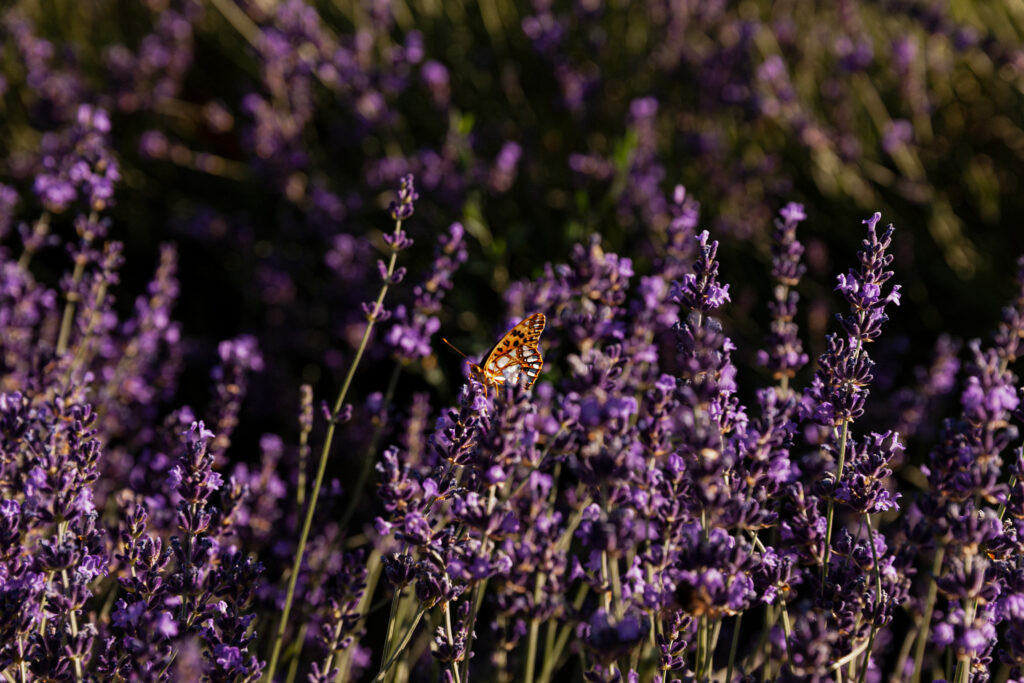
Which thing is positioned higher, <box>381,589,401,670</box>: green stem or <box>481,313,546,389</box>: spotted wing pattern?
<box>481,313,546,389</box>: spotted wing pattern

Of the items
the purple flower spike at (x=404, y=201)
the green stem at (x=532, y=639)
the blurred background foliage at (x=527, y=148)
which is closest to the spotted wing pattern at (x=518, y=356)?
the purple flower spike at (x=404, y=201)

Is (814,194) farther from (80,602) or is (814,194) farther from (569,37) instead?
(80,602)

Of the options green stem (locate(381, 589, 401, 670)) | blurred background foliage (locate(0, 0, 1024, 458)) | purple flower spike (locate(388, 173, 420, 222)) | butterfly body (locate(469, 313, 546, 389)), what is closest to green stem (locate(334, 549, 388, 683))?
green stem (locate(381, 589, 401, 670))

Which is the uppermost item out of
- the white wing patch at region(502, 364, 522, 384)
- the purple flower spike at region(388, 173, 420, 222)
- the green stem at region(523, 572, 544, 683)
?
the purple flower spike at region(388, 173, 420, 222)

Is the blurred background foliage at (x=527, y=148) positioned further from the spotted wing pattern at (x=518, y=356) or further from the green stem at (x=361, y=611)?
the spotted wing pattern at (x=518, y=356)

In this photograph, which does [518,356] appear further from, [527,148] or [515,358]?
[527,148]

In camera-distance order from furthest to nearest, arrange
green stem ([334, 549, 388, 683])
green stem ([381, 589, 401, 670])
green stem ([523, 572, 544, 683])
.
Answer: green stem ([334, 549, 388, 683]), green stem ([381, 589, 401, 670]), green stem ([523, 572, 544, 683])

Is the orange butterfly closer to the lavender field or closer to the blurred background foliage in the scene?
the lavender field
